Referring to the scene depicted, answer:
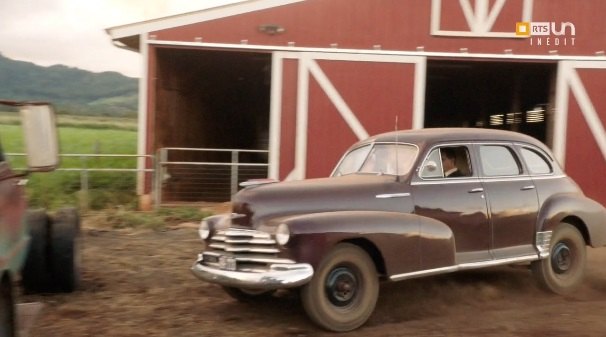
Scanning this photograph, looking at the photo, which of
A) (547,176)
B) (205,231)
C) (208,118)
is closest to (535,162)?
(547,176)

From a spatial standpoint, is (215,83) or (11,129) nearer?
(11,129)

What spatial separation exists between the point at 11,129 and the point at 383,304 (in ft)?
12.4

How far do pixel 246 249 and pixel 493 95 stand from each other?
697 inches

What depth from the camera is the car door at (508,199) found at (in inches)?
272

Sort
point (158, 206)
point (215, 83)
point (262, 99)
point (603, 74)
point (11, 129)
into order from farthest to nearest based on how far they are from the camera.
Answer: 1. point (262, 99)
2. point (215, 83)
3. point (603, 74)
4. point (158, 206)
5. point (11, 129)

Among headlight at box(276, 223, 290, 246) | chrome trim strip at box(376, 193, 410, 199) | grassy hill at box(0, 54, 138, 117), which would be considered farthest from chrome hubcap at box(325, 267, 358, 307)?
grassy hill at box(0, 54, 138, 117)

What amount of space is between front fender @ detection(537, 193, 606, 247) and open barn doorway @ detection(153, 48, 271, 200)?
693 cm

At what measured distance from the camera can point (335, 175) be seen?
725 centimetres

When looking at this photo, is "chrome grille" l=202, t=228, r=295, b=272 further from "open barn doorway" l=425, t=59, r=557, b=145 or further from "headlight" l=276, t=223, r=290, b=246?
"open barn doorway" l=425, t=59, r=557, b=145

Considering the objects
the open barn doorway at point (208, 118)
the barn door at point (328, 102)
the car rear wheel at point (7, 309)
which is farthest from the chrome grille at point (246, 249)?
the barn door at point (328, 102)

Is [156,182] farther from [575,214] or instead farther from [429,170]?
[575,214]

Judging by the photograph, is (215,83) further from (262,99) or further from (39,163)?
(39,163)

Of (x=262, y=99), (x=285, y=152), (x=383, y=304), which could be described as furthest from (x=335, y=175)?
(x=262, y=99)

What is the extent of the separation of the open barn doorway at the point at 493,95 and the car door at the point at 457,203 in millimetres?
7995
